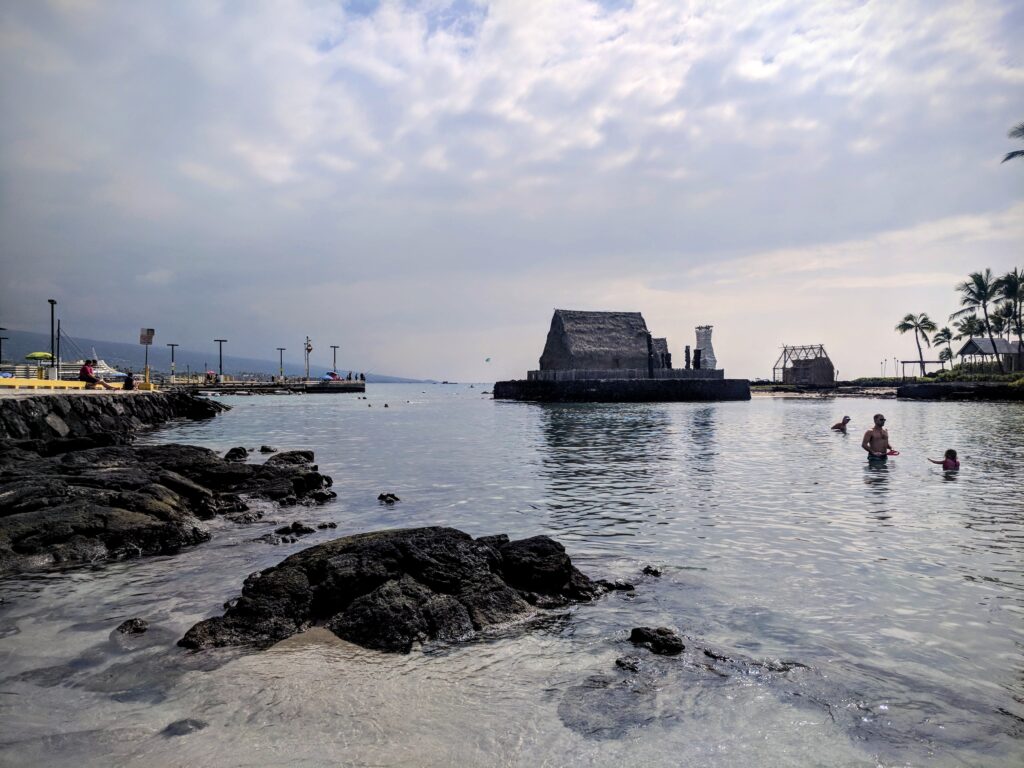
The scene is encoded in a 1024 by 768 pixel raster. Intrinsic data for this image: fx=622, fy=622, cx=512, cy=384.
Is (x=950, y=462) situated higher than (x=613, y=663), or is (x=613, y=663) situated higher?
(x=950, y=462)

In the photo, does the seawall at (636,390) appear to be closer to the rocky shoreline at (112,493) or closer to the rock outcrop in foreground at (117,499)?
the rocky shoreline at (112,493)

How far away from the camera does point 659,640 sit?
5.06m

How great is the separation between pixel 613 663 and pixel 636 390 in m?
51.9

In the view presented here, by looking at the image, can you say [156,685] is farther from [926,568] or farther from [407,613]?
[926,568]

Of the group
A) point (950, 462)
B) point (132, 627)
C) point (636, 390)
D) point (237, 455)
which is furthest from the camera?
point (636, 390)

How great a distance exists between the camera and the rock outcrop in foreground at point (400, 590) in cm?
526

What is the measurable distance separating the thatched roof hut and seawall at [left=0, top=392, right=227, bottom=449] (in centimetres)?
3529

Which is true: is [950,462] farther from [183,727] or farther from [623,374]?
[623,374]

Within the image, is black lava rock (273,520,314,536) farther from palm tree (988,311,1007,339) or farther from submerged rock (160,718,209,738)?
palm tree (988,311,1007,339)

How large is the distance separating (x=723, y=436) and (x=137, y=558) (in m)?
21.6

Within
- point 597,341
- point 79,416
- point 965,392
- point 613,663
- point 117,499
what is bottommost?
point 613,663

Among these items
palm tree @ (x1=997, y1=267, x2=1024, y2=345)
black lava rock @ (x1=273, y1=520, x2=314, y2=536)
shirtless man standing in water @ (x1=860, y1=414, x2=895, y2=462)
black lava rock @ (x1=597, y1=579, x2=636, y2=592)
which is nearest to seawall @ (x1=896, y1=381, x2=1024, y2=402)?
palm tree @ (x1=997, y1=267, x2=1024, y2=345)

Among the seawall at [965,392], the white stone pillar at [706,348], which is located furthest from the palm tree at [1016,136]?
the white stone pillar at [706,348]

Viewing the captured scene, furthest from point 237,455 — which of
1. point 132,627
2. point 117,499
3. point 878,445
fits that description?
point 878,445
